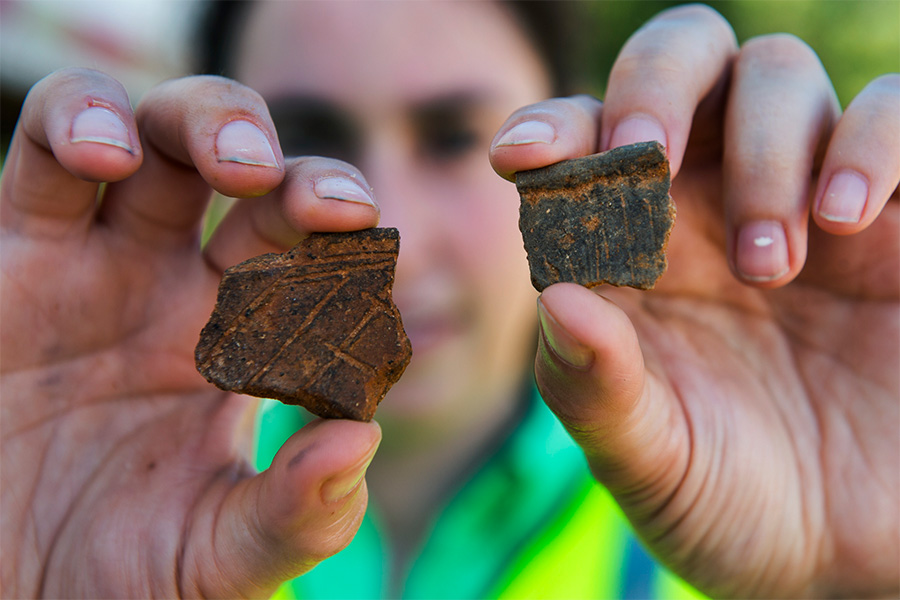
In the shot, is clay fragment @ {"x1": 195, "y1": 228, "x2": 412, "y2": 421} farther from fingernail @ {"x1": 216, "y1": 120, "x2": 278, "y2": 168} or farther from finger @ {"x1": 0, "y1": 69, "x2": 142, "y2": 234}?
finger @ {"x1": 0, "y1": 69, "x2": 142, "y2": 234}

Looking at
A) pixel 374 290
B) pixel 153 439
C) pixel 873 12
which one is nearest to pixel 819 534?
pixel 374 290

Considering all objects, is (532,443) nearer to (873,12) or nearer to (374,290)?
(374,290)

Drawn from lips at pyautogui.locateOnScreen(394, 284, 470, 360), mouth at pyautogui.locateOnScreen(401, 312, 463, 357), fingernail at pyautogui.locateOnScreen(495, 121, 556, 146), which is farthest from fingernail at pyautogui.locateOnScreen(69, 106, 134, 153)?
mouth at pyautogui.locateOnScreen(401, 312, 463, 357)

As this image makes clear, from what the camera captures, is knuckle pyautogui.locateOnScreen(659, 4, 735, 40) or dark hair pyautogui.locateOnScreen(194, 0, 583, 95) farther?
→ dark hair pyautogui.locateOnScreen(194, 0, 583, 95)

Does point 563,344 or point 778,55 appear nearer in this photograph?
point 563,344

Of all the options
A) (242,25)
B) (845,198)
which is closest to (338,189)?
(845,198)

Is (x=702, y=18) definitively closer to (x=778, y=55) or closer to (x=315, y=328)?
(x=778, y=55)
